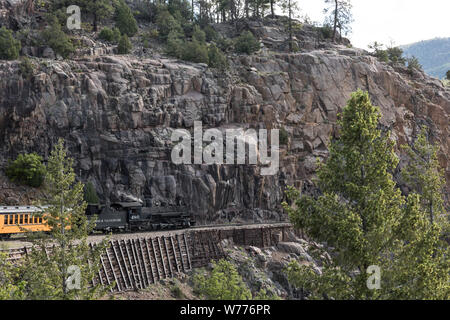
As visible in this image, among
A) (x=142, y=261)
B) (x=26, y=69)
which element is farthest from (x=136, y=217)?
(x=26, y=69)

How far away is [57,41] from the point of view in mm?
52625

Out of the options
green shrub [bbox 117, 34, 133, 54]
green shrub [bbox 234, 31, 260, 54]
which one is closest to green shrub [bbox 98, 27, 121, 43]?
green shrub [bbox 117, 34, 133, 54]

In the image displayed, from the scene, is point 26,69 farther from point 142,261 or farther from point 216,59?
point 142,261

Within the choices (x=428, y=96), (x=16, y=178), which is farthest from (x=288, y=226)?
(x=428, y=96)

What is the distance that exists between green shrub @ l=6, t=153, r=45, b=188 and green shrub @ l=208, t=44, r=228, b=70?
28.0 metres

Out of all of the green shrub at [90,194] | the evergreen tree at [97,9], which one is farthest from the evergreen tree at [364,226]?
the evergreen tree at [97,9]

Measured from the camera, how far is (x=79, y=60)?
5269 centimetres

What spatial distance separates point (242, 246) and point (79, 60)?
31009mm

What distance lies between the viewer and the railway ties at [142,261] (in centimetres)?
3180

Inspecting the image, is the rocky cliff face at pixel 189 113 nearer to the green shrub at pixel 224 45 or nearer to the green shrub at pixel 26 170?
the green shrub at pixel 26 170

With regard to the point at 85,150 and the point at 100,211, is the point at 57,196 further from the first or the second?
the point at 85,150

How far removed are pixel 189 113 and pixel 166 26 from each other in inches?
882

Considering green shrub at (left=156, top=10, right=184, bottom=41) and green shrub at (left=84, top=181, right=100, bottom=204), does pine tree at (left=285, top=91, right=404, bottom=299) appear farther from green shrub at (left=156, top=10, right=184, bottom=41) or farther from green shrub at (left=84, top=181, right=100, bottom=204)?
green shrub at (left=156, top=10, right=184, bottom=41)
